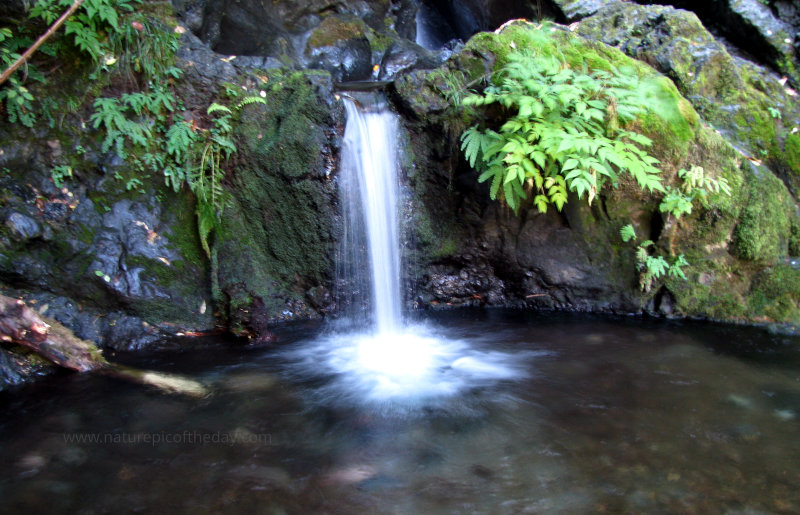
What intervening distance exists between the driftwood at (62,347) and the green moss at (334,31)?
21.4ft

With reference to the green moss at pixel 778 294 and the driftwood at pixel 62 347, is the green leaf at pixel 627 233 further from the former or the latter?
the driftwood at pixel 62 347

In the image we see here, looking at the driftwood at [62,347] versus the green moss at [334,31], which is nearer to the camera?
the driftwood at [62,347]

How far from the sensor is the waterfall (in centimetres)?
562

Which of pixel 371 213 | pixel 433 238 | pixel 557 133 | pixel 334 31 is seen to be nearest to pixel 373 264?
pixel 371 213

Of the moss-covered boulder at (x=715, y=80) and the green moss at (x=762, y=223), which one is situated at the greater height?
the moss-covered boulder at (x=715, y=80)

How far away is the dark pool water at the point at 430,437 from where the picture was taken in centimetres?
275

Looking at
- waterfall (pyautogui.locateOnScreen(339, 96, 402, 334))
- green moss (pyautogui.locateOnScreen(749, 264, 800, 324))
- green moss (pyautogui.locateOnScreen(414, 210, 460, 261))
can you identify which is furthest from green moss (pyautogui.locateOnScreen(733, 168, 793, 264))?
waterfall (pyautogui.locateOnScreen(339, 96, 402, 334))

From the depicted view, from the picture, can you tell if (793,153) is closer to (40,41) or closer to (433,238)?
(433,238)

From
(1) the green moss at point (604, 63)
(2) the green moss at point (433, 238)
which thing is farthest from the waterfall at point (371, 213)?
(1) the green moss at point (604, 63)

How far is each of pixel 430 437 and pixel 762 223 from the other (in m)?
4.83

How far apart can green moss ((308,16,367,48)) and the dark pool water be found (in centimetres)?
628

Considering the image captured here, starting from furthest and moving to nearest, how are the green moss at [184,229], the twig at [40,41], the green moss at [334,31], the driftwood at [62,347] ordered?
the green moss at [334,31] → the green moss at [184,229] → the twig at [40,41] → the driftwood at [62,347]

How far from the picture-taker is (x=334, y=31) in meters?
9.12

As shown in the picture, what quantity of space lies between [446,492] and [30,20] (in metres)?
5.55
